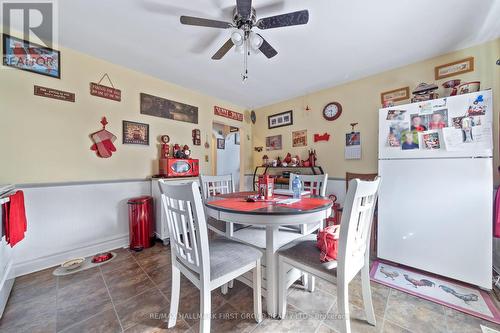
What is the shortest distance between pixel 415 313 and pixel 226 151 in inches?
183

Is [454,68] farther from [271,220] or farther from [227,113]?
[227,113]

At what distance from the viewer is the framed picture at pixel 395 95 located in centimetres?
242

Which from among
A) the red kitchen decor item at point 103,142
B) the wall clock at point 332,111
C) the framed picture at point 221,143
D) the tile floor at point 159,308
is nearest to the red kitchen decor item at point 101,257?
the tile floor at point 159,308

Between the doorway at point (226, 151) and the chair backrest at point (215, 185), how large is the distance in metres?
2.57

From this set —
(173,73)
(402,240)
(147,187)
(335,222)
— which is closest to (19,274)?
(147,187)

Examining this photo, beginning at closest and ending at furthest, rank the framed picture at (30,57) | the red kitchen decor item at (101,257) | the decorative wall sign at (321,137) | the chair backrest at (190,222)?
the chair backrest at (190,222) → the framed picture at (30,57) → the red kitchen decor item at (101,257) → the decorative wall sign at (321,137)

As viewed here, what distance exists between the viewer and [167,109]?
294 centimetres

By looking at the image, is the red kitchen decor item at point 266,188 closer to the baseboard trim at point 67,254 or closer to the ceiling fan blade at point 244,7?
the ceiling fan blade at point 244,7

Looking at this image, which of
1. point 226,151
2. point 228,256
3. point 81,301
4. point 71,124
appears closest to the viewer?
point 228,256

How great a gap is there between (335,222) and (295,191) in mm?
1505

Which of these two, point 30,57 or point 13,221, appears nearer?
point 13,221

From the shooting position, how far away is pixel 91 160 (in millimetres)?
2275

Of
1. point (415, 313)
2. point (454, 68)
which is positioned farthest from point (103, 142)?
point (454, 68)

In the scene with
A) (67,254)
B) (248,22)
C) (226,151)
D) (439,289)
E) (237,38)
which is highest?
(248,22)
